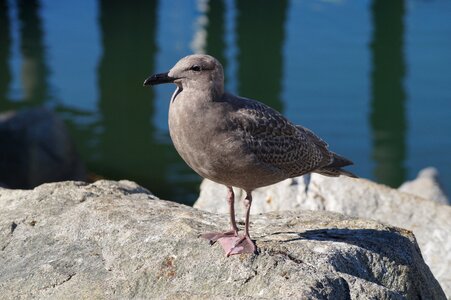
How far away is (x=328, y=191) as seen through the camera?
727cm

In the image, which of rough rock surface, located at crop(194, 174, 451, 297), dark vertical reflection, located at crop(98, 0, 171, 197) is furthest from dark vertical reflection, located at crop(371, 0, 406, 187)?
rough rock surface, located at crop(194, 174, 451, 297)

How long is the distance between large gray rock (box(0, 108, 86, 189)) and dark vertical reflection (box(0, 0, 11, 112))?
2.81 meters

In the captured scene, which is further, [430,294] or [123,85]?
[123,85]

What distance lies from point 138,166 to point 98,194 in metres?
6.42

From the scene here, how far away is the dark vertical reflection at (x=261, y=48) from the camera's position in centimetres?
1452

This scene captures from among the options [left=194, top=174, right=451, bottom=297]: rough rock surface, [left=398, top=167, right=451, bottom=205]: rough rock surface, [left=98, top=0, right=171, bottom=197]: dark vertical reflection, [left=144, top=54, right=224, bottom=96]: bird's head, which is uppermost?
[left=144, top=54, right=224, bottom=96]: bird's head

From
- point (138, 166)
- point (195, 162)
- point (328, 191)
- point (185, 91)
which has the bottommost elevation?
point (138, 166)

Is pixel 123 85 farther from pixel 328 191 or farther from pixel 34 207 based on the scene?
pixel 34 207

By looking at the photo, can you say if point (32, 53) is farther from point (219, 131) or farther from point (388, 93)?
point (219, 131)

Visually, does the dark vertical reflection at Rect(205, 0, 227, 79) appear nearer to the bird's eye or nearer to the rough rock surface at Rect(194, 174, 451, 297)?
the rough rock surface at Rect(194, 174, 451, 297)

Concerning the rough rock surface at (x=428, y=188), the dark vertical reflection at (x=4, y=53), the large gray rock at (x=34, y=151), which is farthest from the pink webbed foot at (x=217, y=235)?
the dark vertical reflection at (x=4, y=53)

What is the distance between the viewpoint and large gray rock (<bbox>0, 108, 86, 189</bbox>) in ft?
35.9

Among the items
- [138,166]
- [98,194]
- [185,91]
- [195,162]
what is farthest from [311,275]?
[138,166]

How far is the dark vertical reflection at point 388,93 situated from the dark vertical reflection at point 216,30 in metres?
2.72
